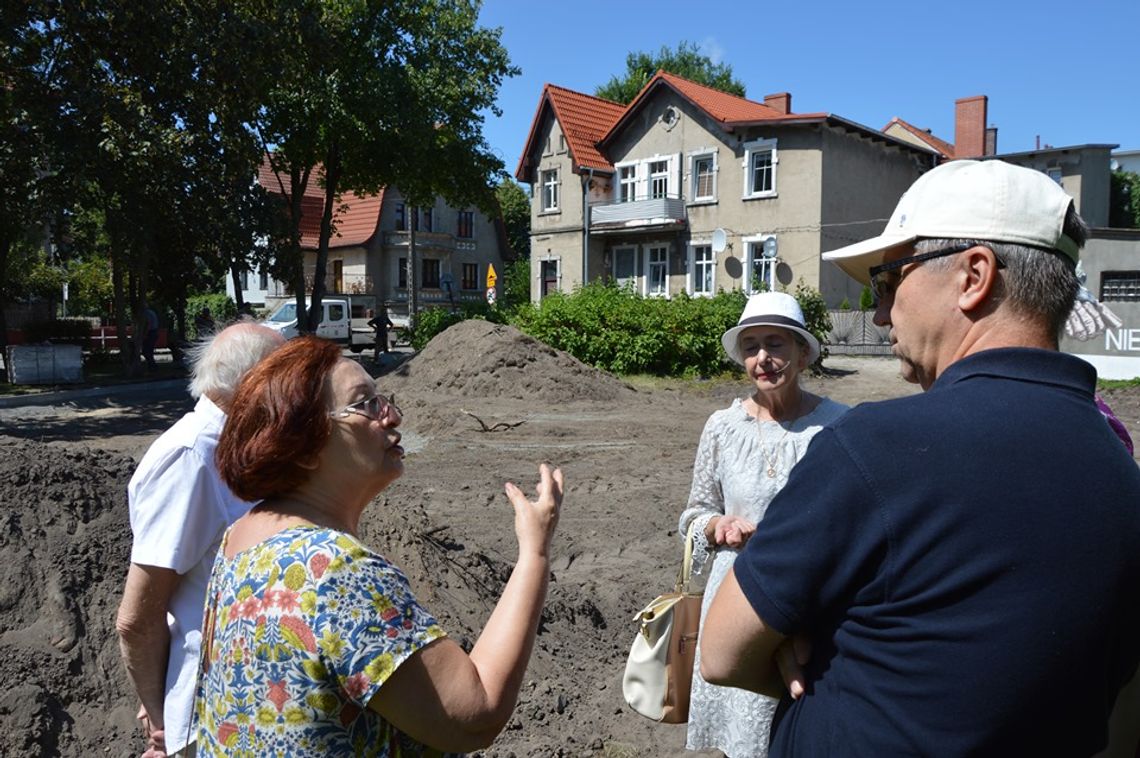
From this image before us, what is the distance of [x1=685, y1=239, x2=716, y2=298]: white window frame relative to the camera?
33094mm

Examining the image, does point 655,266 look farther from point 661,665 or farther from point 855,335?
point 661,665

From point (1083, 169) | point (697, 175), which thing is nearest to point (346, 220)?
point (697, 175)

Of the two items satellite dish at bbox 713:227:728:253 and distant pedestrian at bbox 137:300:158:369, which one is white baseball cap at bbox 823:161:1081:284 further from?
satellite dish at bbox 713:227:728:253

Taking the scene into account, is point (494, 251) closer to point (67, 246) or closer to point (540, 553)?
point (67, 246)

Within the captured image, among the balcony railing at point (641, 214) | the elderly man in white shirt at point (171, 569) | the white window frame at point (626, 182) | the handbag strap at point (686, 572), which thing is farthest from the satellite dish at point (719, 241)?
the elderly man in white shirt at point (171, 569)

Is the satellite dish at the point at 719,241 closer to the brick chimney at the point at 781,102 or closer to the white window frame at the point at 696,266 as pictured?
the white window frame at the point at 696,266

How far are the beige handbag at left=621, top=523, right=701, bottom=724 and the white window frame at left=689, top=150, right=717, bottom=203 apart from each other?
103 ft

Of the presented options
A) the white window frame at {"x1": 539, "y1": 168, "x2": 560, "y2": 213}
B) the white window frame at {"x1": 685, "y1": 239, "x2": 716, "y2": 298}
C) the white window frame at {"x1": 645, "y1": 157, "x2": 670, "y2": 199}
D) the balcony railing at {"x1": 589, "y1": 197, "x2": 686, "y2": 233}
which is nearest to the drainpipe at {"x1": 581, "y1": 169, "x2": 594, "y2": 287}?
the balcony railing at {"x1": 589, "y1": 197, "x2": 686, "y2": 233}

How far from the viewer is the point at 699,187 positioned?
33.8 m

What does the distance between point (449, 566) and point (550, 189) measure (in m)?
33.2

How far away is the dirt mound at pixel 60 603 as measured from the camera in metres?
4.05

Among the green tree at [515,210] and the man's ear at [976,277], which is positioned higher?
the green tree at [515,210]

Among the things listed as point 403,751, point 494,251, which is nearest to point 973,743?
point 403,751

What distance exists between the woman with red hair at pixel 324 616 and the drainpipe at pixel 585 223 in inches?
1347
